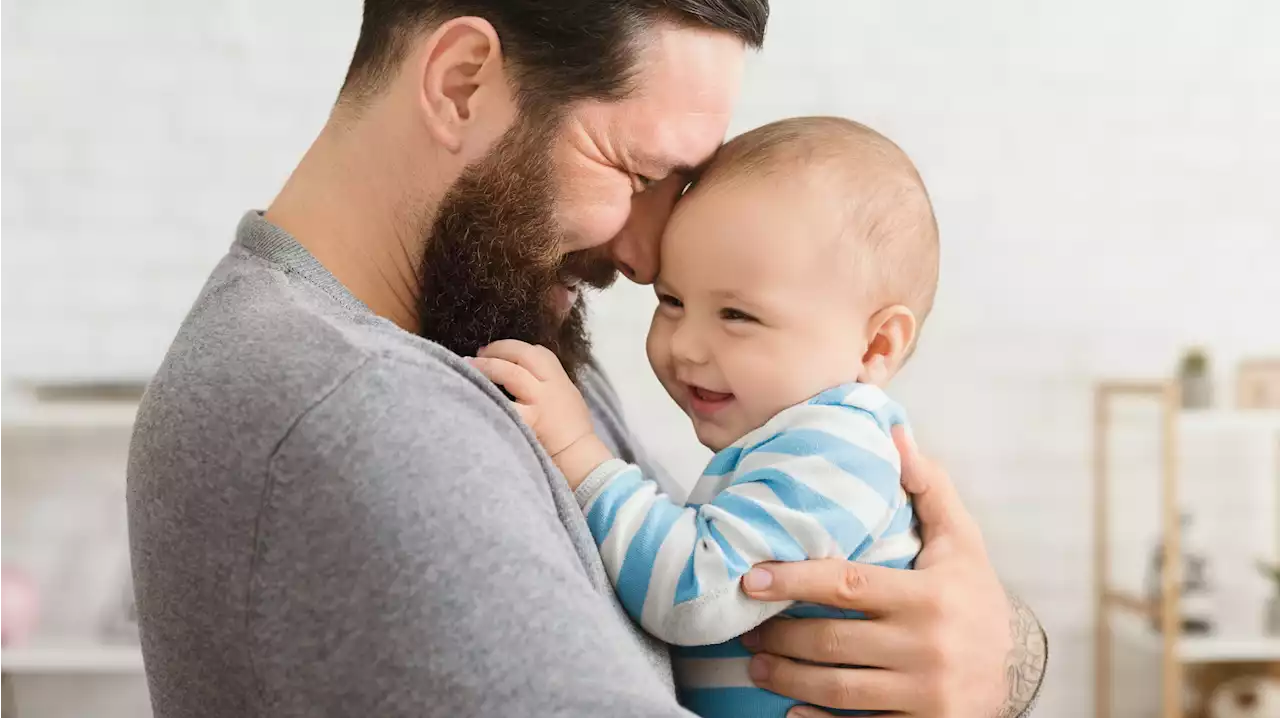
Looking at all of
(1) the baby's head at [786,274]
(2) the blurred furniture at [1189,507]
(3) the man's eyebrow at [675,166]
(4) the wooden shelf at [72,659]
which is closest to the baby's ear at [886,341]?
(1) the baby's head at [786,274]

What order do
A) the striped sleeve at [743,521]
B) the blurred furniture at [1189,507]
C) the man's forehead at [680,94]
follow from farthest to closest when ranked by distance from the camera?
the blurred furniture at [1189,507] → the man's forehead at [680,94] → the striped sleeve at [743,521]

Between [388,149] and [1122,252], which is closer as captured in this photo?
[388,149]

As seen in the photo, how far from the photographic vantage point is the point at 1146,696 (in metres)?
3.77

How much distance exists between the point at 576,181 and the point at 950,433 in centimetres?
265

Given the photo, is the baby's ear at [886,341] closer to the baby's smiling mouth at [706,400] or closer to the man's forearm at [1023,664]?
the baby's smiling mouth at [706,400]

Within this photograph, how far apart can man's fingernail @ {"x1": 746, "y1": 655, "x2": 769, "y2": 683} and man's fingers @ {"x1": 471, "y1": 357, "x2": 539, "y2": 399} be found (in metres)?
0.32

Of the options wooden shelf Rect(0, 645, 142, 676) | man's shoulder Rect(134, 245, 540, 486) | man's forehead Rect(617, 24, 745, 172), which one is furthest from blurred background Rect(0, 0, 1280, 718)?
man's shoulder Rect(134, 245, 540, 486)

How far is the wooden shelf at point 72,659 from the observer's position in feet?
9.99

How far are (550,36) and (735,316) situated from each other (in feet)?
1.14

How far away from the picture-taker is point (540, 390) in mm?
1125

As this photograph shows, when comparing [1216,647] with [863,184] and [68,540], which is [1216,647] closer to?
[863,184]

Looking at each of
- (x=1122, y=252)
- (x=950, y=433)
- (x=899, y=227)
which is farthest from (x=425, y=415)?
(x=1122, y=252)

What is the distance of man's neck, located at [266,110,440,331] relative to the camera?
1.13 meters

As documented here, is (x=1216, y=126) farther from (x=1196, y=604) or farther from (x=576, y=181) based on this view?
(x=576, y=181)
